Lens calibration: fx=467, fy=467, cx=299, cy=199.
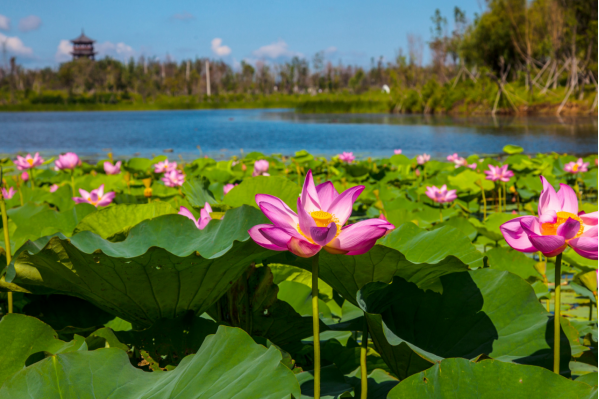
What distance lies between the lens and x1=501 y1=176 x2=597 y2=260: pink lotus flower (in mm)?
610

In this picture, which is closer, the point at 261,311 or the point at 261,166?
the point at 261,311

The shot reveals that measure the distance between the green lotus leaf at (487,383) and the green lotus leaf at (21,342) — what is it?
1.34 ft

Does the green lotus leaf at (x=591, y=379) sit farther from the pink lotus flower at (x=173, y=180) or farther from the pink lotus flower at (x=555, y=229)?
the pink lotus flower at (x=173, y=180)

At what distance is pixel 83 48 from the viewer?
73.6m

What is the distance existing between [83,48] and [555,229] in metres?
84.0

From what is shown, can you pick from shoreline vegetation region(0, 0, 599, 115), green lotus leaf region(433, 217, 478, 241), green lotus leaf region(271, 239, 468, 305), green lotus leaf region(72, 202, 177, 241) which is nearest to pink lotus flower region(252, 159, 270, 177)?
green lotus leaf region(433, 217, 478, 241)

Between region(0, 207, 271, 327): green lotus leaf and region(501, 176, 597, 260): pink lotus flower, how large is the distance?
354 millimetres

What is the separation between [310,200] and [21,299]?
2.39ft

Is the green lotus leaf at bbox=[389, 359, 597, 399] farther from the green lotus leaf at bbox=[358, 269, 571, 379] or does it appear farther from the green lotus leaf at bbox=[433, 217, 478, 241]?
the green lotus leaf at bbox=[433, 217, 478, 241]

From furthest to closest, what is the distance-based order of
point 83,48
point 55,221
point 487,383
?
point 83,48
point 55,221
point 487,383

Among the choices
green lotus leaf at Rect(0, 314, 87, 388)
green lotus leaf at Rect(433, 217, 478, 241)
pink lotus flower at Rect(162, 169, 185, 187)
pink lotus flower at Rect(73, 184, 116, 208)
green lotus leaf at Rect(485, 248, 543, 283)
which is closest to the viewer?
green lotus leaf at Rect(0, 314, 87, 388)

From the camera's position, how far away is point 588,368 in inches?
44.7

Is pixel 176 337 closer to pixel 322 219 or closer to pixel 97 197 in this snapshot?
pixel 322 219

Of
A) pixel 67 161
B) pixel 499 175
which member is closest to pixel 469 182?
pixel 499 175
